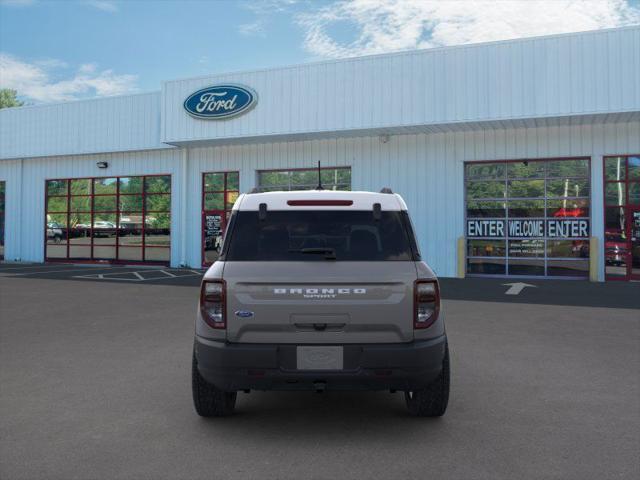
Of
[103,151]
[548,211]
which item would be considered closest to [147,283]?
[103,151]

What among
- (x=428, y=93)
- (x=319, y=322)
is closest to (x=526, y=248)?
(x=428, y=93)

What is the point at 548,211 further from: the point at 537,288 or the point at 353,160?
the point at 353,160

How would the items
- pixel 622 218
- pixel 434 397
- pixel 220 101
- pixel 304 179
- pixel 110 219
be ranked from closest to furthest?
pixel 434 397 → pixel 622 218 → pixel 220 101 → pixel 304 179 → pixel 110 219

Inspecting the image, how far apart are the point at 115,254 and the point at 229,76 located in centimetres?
904

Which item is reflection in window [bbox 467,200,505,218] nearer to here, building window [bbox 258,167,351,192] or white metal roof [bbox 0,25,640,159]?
white metal roof [bbox 0,25,640,159]

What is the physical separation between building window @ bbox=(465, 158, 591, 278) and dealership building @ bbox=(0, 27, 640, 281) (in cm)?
4

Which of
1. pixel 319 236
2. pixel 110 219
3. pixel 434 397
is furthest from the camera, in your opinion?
pixel 110 219

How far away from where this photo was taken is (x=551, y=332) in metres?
8.52

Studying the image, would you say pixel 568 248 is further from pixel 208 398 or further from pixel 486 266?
pixel 208 398

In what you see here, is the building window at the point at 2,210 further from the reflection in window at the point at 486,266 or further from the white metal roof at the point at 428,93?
the reflection in window at the point at 486,266

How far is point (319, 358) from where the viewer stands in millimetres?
3936

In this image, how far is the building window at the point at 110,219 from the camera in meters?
23.0

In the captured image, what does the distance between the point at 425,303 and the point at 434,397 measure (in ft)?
2.97

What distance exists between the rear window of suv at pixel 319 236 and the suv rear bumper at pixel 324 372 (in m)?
0.63
